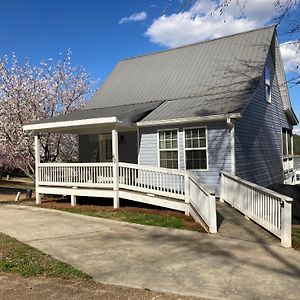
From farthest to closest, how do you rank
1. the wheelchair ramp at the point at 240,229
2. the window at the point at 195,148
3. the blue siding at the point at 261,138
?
the blue siding at the point at 261,138 → the window at the point at 195,148 → the wheelchair ramp at the point at 240,229

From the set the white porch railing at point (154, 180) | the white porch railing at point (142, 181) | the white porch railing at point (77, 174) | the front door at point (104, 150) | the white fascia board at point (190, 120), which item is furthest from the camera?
the front door at point (104, 150)

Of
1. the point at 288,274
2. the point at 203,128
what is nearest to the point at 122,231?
the point at 288,274

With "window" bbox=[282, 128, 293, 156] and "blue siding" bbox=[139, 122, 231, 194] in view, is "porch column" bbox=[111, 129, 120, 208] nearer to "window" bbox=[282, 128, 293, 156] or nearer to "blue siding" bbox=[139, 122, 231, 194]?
"blue siding" bbox=[139, 122, 231, 194]

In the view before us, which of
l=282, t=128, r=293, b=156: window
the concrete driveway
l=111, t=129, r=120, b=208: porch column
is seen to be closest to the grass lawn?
l=111, t=129, r=120, b=208: porch column

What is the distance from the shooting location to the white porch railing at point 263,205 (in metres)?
7.54

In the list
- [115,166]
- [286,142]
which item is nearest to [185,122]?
[115,166]

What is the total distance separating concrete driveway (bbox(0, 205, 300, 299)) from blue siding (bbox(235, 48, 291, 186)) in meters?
5.91

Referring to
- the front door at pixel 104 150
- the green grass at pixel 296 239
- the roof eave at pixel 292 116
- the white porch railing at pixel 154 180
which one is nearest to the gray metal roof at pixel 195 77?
the front door at pixel 104 150

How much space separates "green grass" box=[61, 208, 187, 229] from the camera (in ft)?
33.6

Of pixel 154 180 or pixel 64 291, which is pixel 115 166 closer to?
pixel 154 180

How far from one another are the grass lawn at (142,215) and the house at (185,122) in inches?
25.0

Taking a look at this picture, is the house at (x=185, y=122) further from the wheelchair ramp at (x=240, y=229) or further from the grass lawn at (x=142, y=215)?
the wheelchair ramp at (x=240, y=229)

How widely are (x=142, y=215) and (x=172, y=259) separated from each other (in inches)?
197

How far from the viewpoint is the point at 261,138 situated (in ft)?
54.6
